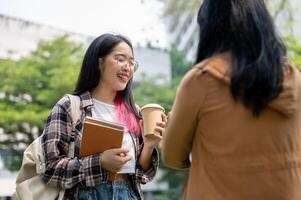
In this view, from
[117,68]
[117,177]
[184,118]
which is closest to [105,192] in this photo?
[117,177]

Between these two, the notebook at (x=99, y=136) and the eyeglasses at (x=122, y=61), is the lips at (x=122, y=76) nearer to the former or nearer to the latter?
the eyeglasses at (x=122, y=61)

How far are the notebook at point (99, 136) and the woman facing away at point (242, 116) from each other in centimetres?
34

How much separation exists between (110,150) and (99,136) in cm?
6

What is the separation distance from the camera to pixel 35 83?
9.41m

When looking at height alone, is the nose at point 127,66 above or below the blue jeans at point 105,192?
above

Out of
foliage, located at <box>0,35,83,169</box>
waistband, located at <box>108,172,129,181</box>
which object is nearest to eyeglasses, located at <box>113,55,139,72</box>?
waistband, located at <box>108,172,129,181</box>

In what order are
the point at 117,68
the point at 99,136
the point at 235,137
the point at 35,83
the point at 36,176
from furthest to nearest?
1. the point at 35,83
2. the point at 117,68
3. the point at 36,176
4. the point at 99,136
5. the point at 235,137

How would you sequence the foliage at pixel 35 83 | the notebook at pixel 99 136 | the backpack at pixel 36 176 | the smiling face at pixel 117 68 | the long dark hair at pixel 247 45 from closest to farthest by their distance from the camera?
1. the long dark hair at pixel 247 45
2. the notebook at pixel 99 136
3. the backpack at pixel 36 176
4. the smiling face at pixel 117 68
5. the foliage at pixel 35 83

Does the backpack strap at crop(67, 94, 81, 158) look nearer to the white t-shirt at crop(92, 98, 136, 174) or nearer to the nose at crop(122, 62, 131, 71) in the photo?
the white t-shirt at crop(92, 98, 136, 174)

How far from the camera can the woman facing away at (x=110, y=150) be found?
1.57 metres

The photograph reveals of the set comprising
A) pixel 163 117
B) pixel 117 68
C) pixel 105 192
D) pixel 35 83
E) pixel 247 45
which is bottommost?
pixel 35 83

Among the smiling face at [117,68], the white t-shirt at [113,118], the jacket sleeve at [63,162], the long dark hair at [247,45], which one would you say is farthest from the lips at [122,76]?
the long dark hair at [247,45]

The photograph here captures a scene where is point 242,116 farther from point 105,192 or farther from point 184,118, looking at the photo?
point 105,192

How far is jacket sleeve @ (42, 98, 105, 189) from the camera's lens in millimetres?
1570
